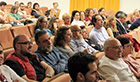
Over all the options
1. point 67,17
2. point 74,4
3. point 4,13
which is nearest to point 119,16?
point 67,17

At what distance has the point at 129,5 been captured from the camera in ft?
37.4

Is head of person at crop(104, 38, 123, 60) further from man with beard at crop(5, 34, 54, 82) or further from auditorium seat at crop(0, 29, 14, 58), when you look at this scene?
auditorium seat at crop(0, 29, 14, 58)

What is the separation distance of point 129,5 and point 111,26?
264 inches

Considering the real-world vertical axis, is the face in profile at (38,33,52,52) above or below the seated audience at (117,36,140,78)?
above

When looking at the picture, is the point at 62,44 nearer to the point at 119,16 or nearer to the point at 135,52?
the point at 135,52

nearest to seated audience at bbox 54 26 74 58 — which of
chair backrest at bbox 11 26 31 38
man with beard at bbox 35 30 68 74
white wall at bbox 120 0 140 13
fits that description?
man with beard at bbox 35 30 68 74

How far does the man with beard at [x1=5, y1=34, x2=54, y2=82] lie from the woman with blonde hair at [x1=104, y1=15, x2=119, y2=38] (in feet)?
9.05

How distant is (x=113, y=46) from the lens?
8.00 ft

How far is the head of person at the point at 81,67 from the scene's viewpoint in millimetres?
1464

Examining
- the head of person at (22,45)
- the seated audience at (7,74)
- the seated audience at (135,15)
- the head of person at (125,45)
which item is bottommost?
the seated audience at (135,15)

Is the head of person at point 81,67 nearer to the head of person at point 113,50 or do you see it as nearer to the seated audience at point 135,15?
the head of person at point 113,50

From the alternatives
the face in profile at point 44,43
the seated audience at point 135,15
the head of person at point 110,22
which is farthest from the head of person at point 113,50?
the seated audience at point 135,15

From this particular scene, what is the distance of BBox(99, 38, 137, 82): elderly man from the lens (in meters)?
2.23

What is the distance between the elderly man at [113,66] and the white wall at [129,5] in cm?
935
